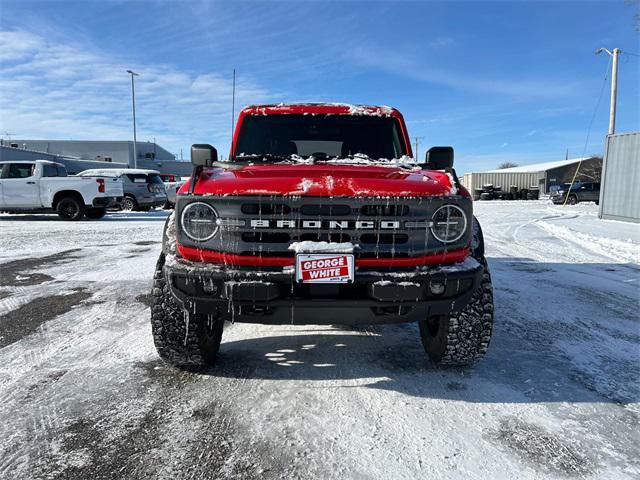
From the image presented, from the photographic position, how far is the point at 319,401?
2.34m

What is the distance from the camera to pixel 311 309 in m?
2.21

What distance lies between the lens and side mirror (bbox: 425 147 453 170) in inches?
127

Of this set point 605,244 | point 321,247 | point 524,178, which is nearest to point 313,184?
point 321,247

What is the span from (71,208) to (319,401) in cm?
1339

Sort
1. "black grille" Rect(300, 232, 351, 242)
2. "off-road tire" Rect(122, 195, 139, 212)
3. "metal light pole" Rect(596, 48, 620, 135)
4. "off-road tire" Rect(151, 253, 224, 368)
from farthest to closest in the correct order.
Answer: "metal light pole" Rect(596, 48, 620, 135), "off-road tire" Rect(122, 195, 139, 212), "off-road tire" Rect(151, 253, 224, 368), "black grille" Rect(300, 232, 351, 242)

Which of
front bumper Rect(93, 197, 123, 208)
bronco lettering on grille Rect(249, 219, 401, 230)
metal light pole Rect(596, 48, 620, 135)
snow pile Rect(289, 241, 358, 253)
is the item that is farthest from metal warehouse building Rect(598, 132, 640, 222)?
front bumper Rect(93, 197, 123, 208)

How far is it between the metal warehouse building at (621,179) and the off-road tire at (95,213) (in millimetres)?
17060

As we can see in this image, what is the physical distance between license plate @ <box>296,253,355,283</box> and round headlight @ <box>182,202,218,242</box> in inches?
21.0

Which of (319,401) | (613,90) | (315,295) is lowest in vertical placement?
(319,401)

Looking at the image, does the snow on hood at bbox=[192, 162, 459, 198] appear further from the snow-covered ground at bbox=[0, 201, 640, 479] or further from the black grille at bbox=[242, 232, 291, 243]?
the snow-covered ground at bbox=[0, 201, 640, 479]

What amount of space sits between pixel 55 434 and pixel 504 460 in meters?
2.09

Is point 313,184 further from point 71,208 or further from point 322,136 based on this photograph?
point 71,208

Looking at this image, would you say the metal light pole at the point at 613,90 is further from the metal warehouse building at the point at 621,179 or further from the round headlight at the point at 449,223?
the round headlight at the point at 449,223

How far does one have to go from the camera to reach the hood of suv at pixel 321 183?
7.54 ft
